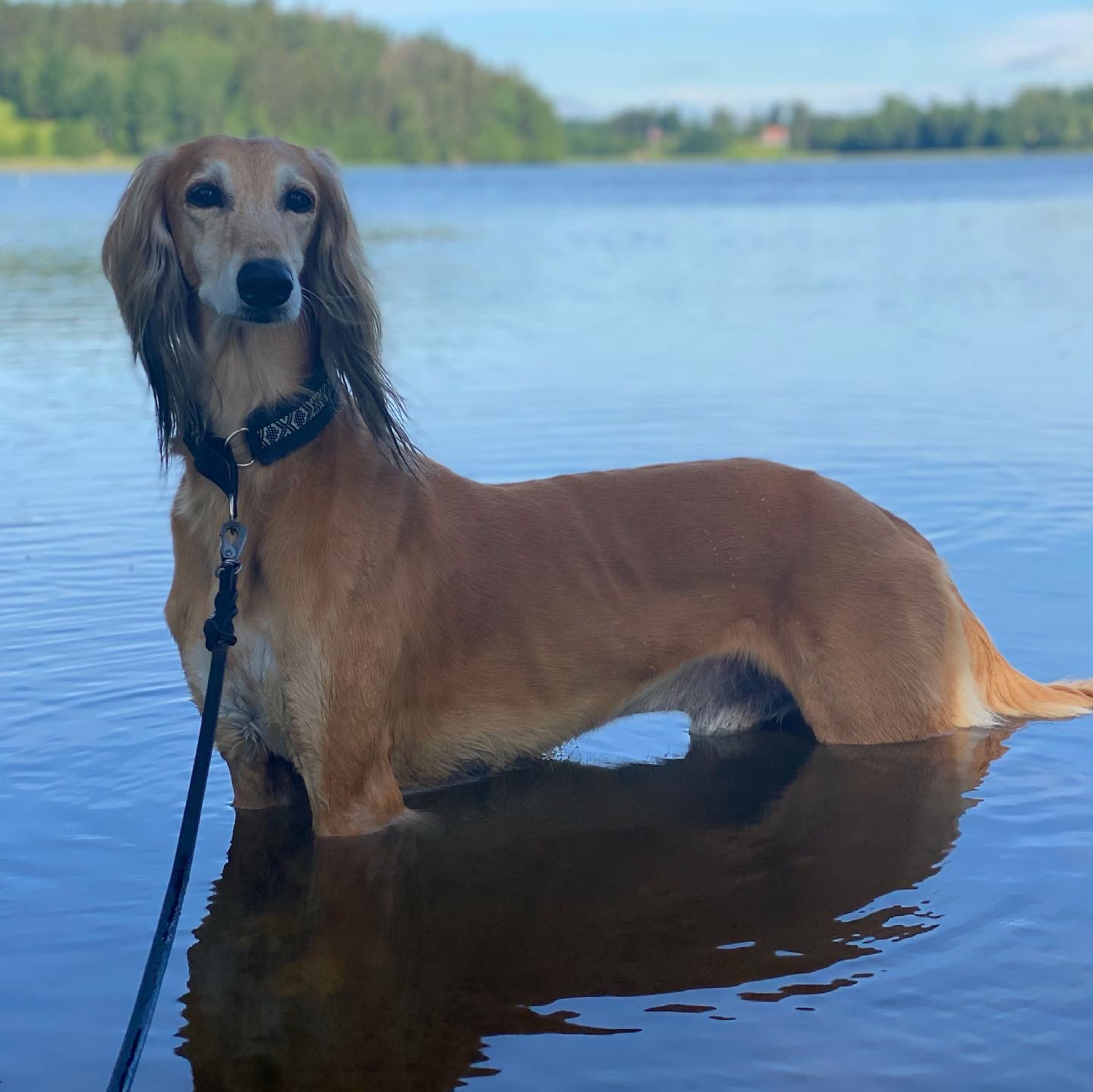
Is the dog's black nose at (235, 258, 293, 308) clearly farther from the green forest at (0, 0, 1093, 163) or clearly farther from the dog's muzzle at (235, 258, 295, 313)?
the green forest at (0, 0, 1093, 163)

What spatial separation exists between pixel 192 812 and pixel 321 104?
14198cm

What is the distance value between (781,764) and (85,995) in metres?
2.63

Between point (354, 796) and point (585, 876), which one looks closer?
point (354, 796)

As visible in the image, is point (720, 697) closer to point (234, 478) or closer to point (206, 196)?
point (234, 478)

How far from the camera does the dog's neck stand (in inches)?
174

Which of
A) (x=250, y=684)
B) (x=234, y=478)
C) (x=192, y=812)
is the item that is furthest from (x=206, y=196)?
(x=192, y=812)

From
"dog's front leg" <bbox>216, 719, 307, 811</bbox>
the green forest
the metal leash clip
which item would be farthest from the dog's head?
the green forest

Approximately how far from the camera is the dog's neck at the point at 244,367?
4.42 metres

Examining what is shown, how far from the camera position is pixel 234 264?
4160 mm

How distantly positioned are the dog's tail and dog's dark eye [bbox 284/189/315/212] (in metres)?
2.56

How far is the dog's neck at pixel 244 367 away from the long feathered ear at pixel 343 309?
0.10 meters

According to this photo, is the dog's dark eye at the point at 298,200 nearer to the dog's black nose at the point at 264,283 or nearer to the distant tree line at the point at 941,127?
the dog's black nose at the point at 264,283

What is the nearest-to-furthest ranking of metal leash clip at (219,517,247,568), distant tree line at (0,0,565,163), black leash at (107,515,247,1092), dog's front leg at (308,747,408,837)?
1. black leash at (107,515,247,1092)
2. metal leash clip at (219,517,247,568)
3. dog's front leg at (308,747,408,837)
4. distant tree line at (0,0,565,163)

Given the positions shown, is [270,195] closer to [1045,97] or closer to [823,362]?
[823,362]
